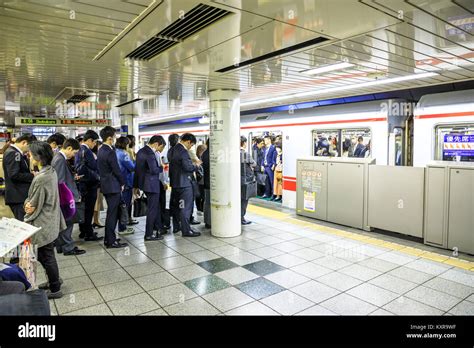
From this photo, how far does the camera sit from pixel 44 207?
3441mm

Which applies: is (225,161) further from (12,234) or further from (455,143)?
(455,143)

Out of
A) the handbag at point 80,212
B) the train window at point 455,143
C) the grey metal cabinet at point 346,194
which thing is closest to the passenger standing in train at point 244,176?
the grey metal cabinet at point 346,194

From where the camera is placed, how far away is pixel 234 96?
235 inches

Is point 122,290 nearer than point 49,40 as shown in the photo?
No

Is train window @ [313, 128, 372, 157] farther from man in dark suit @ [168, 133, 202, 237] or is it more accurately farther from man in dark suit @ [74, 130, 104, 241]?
man in dark suit @ [74, 130, 104, 241]

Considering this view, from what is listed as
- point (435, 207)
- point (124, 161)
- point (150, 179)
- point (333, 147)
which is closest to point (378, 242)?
point (435, 207)

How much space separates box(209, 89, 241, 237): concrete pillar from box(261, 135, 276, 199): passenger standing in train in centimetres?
360

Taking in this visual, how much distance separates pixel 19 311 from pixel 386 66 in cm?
488

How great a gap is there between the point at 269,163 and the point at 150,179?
471cm

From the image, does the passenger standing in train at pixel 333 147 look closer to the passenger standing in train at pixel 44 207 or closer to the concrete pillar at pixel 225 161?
the concrete pillar at pixel 225 161

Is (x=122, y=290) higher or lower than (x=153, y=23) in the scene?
lower

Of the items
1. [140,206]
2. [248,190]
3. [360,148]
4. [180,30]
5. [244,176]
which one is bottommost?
[140,206]

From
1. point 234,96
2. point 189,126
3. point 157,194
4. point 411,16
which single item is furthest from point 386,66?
point 189,126
